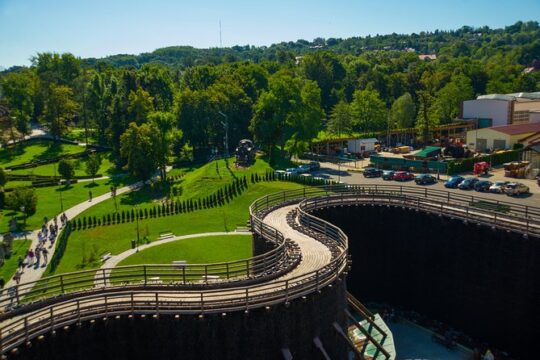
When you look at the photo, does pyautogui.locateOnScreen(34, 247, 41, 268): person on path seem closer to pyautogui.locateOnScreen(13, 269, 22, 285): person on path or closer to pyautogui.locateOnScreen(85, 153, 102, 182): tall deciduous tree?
pyautogui.locateOnScreen(13, 269, 22, 285): person on path

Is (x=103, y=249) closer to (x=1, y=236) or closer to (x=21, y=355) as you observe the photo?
(x=1, y=236)

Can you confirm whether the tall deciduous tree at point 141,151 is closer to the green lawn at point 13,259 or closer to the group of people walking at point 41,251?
the group of people walking at point 41,251

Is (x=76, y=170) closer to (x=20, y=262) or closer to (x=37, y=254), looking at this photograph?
(x=37, y=254)

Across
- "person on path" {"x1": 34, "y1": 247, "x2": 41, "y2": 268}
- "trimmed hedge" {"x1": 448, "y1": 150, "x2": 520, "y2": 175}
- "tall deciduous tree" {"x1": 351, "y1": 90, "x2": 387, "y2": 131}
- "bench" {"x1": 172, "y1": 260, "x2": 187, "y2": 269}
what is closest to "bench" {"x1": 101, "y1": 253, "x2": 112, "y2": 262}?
"person on path" {"x1": 34, "y1": 247, "x2": 41, "y2": 268}

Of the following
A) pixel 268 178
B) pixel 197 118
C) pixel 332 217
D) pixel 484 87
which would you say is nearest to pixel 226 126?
pixel 197 118

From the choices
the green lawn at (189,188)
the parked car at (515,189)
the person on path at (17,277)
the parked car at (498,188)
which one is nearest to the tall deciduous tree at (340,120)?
the green lawn at (189,188)
